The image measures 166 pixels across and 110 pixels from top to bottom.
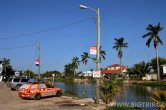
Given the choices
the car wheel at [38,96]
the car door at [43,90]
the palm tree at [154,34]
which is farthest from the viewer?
the palm tree at [154,34]

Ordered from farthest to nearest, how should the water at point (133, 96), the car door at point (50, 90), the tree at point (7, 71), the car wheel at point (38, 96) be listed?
1. the tree at point (7, 71)
2. the car door at point (50, 90)
3. the water at point (133, 96)
4. the car wheel at point (38, 96)

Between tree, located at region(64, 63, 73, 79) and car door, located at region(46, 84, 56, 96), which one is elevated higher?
tree, located at region(64, 63, 73, 79)

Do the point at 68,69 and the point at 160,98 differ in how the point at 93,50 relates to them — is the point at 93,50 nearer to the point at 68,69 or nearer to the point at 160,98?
the point at 160,98

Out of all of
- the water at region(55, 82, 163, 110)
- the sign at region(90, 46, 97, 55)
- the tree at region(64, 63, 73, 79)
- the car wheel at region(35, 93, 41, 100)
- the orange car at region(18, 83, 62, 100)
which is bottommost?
the water at region(55, 82, 163, 110)

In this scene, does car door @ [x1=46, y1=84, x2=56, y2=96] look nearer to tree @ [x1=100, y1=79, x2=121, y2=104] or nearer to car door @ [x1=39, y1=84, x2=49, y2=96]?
car door @ [x1=39, y1=84, x2=49, y2=96]

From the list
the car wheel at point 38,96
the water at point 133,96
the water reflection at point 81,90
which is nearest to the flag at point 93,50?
the water at point 133,96

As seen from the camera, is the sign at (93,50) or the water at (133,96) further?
the water at (133,96)

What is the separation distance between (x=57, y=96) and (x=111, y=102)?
305 inches

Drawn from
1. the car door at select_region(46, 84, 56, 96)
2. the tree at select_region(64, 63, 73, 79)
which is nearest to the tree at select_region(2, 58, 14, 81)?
the tree at select_region(64, 63, 73, 79)

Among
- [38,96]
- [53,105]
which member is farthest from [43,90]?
[53,105]

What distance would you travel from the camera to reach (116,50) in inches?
4348


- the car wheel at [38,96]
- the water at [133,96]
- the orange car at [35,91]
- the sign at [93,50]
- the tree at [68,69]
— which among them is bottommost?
the water at [133,96]

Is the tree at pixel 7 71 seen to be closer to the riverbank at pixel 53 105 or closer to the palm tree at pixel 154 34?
the palm tree at pixel 154 34

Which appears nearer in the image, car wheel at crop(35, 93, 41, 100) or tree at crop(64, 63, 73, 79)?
car wheel at crop(35, 93, 41, 100)
